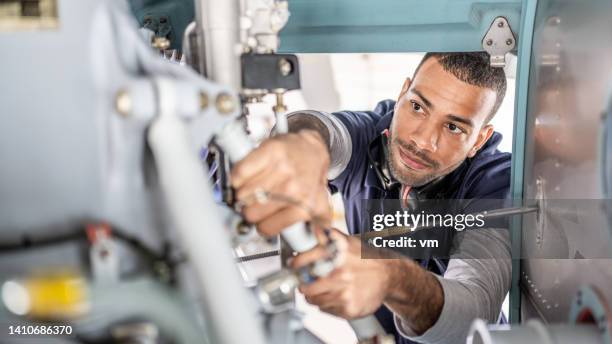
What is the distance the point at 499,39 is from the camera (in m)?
1.70

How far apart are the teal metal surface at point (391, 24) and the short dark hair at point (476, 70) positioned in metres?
0.07

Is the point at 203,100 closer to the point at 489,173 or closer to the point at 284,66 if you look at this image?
the point at 284,66

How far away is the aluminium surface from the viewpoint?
108 cm

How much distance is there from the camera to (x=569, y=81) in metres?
1.29

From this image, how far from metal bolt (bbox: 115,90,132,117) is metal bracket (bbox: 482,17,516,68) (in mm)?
1236

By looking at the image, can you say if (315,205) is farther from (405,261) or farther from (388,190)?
(388,190)

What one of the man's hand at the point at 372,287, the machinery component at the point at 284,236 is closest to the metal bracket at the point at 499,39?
the man's hand at the point at 372,287

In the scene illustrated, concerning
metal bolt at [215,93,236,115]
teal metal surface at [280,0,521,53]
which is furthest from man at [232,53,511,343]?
metal bolt at [215,93,236,115]

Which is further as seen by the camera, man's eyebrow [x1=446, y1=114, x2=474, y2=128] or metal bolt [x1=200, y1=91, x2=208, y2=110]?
man's eyebrow [x1=446, y1=114, x2=474, y2=128]

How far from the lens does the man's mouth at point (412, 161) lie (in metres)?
1.92

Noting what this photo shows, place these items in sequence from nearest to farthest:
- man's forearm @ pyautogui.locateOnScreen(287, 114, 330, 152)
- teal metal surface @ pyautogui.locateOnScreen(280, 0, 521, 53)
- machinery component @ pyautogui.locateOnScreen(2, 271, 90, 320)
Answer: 1. machinery component @ pyautogui.locateOnScreen(2, 271, 90, 320)
2. teal metal surface @ pyautogui.locateOnScreen(280, 0, 521, 53)
3. man's forearm @ pyautogui.locateOnScreen(287, 114, 330, 152)

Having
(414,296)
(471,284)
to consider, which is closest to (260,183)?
(414,296)

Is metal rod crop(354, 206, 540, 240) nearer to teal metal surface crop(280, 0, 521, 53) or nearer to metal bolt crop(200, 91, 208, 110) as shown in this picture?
teal metal surface crop(280, 0, 521, 53)

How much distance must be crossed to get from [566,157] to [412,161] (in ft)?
2.19
